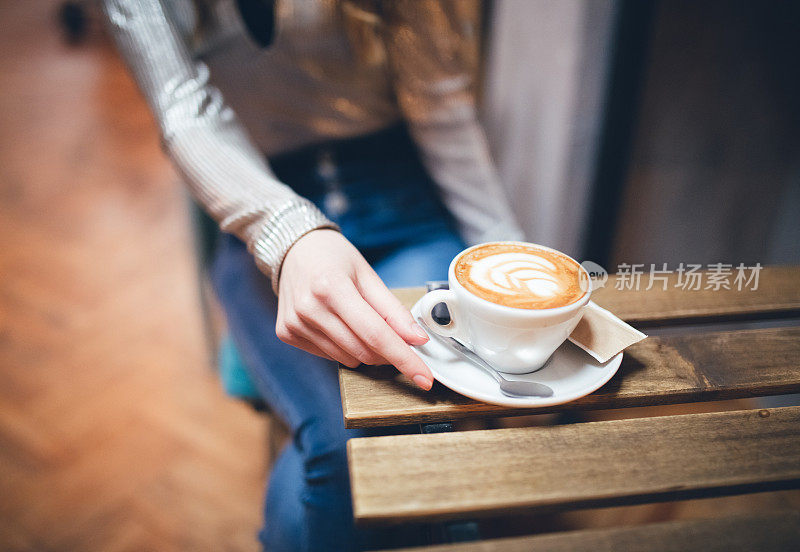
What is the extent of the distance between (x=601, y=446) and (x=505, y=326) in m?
0.10

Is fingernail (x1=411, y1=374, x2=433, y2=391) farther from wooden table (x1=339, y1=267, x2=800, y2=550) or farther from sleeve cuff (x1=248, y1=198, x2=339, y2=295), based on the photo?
sleeve cuff (x1=248, y1=198, x2=339, y2=295)

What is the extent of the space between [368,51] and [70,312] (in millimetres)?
1235

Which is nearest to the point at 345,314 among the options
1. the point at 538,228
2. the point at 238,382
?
the point at 238,382

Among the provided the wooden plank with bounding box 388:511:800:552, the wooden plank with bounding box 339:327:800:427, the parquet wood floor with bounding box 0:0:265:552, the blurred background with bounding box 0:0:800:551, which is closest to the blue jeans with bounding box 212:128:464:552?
the wooden plank with bounding box 339:327:800:427

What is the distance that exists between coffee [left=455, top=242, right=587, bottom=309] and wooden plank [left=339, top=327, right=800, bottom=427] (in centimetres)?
8

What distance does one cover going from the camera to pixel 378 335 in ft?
1.34

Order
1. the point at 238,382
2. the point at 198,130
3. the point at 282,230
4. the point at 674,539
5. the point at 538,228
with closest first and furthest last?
the point at 674,539 → the point at 282,230 → the point at 198,130 → the point at 238,382 → the point at 538,228

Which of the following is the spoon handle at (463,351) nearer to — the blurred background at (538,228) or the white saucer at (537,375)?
the white saucer at (537,375)

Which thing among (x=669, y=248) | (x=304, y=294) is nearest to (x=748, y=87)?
(x=669, y=248)

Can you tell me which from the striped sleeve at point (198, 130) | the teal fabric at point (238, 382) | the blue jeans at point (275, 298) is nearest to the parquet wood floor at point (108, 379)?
the teal fabric at point (238, 382)

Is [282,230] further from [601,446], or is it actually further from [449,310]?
[601,446]

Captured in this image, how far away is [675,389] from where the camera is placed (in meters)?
0.43

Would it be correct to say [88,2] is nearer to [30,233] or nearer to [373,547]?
[30,233]

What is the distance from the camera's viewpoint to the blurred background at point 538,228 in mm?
975
